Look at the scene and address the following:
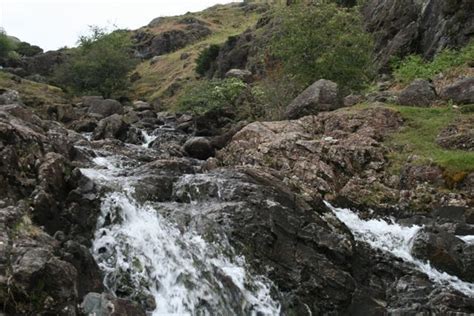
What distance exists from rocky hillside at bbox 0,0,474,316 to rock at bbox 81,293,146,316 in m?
0.03

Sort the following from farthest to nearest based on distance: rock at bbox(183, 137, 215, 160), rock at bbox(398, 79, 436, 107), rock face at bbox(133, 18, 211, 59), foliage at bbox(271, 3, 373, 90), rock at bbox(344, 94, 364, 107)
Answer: rock face at bbox(133, 18, 211, 59)
foliage at bbox(271, 3, 373, 90)
rock at bbox(183, 137, 215, 160)
rock at bbox(344, 94, 364, 107)
rock at bbox(398, 79, 436, 107)

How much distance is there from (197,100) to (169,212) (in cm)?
2773

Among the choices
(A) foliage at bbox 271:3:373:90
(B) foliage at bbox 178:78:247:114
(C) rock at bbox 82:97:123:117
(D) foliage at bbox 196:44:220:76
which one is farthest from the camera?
(D) foliage at bbox 196:44:220:76

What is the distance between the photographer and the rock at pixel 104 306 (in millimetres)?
9930

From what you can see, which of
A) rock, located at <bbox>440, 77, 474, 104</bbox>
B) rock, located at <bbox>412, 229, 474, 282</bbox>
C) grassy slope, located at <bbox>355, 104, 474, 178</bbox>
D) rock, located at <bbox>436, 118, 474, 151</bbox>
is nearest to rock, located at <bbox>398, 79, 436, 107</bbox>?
rock, located at <bbox>440, 77, 474, 104</bbox>

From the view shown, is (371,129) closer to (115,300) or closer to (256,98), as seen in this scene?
(256,98)

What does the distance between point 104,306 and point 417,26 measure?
123ft

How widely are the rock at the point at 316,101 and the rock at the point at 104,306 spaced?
19.8m

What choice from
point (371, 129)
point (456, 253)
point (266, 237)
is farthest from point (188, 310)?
point (371, 129)

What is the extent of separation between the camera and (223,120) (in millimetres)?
40188

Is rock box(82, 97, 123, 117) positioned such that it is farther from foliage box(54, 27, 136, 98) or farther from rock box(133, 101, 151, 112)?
foliage box(54, 27, 136, 98)

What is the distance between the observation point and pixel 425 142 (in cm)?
2319

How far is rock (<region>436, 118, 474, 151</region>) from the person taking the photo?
22.1 metres

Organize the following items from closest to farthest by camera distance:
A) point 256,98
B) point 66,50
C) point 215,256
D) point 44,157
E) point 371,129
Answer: point 215,256
point 44,157
point 371,129
point 256,98
point 66,50
